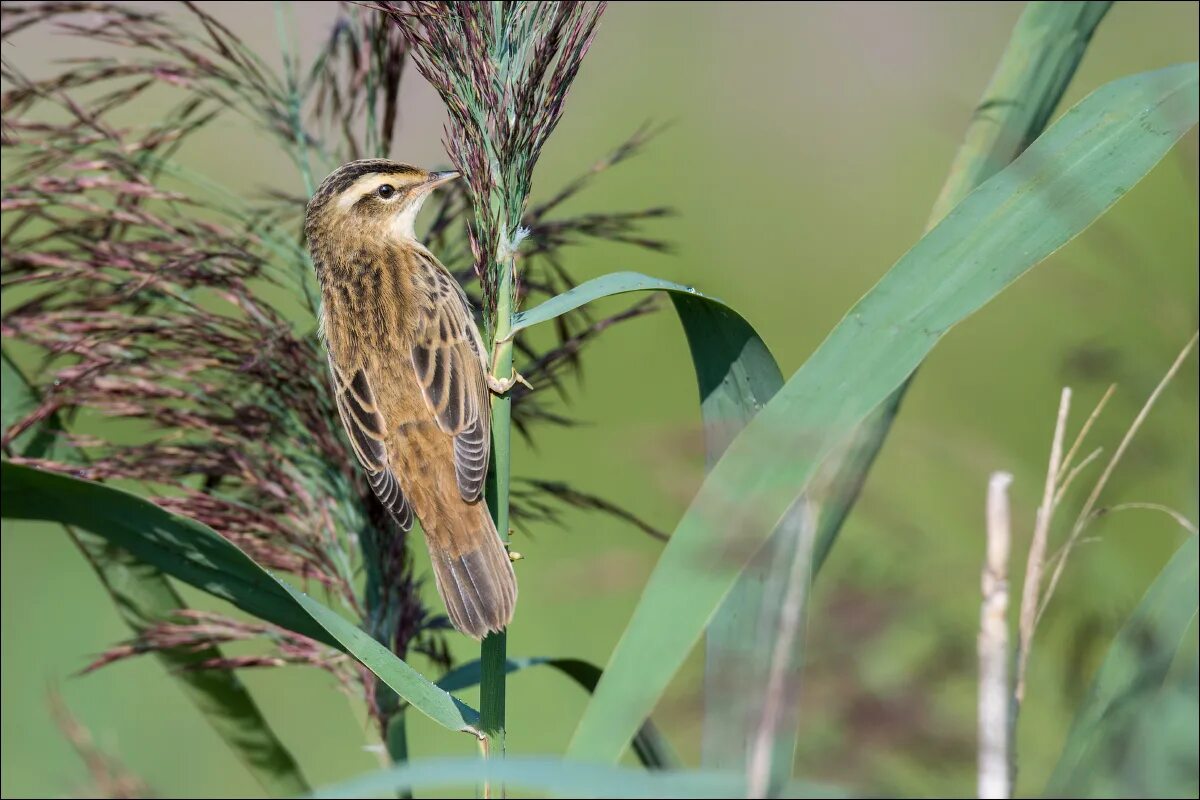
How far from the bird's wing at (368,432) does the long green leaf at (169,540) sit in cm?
25

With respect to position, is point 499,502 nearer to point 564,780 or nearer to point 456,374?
point 456,374

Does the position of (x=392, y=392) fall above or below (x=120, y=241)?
below

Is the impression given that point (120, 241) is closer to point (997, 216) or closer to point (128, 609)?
point (128, 609)

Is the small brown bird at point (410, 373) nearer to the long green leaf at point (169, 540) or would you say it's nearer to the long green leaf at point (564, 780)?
the long green leaf at point (169, 540)

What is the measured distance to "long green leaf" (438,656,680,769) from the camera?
1803 mm

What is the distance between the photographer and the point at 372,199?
221 centimetres

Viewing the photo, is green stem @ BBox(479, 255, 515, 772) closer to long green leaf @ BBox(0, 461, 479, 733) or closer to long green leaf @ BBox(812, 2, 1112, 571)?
long green leaf @ BBox(0, 461, 479, 733)

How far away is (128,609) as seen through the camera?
6.62ft

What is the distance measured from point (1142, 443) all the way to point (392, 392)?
1115 mm

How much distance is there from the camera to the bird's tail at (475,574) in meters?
1.61

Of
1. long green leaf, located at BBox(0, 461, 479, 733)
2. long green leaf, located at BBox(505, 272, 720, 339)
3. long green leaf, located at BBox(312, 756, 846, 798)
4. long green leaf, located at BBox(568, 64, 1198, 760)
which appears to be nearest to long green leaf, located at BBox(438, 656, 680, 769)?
long green leaf, located at BBox(0, 461, 479, 733)

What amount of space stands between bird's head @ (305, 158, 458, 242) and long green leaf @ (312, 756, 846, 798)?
1.12 meters

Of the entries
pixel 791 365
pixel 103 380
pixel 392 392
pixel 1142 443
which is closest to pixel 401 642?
pixel 392 392

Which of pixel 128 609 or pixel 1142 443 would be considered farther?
pixel 128 609
